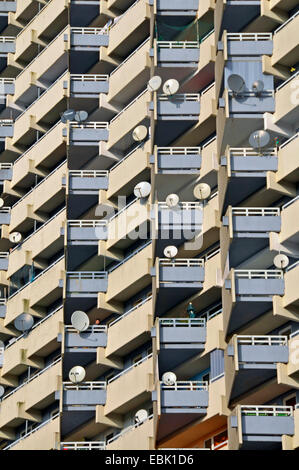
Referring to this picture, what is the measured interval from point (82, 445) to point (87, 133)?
1600 centimetres

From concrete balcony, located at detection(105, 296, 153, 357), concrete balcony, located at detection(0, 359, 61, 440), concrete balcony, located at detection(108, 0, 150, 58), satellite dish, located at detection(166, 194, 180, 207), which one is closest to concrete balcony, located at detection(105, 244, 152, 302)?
concrete balcony, located at detection(105, 296, 153, 357)

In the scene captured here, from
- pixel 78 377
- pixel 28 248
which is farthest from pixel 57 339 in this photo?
pixel 28 248

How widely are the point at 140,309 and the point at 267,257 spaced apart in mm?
8086

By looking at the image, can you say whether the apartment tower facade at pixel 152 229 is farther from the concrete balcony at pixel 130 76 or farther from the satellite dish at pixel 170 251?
the satellite dish at pixel 170 251

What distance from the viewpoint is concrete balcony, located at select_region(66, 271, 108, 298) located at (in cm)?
6700

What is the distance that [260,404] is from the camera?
2240 inches

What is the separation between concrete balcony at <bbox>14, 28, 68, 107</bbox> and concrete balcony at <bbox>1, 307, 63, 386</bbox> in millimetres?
14529

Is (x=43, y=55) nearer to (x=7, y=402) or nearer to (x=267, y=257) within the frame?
(x=7, y=402)

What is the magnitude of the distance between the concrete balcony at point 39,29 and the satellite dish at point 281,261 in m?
26.8

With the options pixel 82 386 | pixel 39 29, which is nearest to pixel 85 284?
pixel 82 386

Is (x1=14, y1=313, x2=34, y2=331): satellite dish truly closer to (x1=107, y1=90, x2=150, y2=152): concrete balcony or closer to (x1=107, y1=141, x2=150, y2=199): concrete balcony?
(x1=107, y1=141, x2=150, y2=199): concrete balcony

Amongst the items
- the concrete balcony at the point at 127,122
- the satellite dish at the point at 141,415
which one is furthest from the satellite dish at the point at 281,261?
the concrete balcony at the point at 127,122

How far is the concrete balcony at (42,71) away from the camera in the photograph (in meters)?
76.4

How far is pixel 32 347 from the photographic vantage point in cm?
7144
